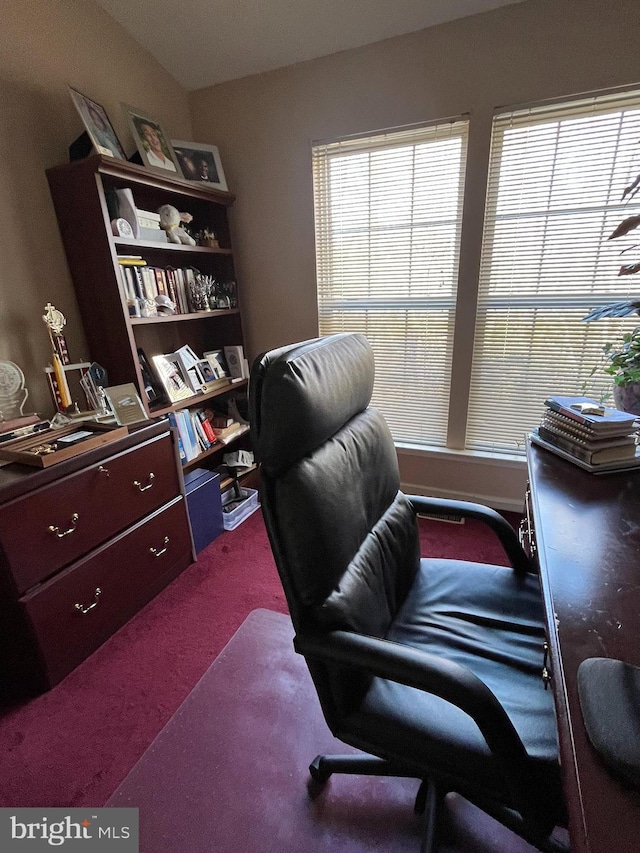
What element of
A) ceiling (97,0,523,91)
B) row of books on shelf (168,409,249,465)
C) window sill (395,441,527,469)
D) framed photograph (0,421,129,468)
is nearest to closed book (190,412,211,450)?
row of books on shelf (168,409,249,465)

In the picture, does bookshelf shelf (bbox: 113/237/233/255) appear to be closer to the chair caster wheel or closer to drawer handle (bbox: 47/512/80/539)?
drawer handle (bbox: 47/512/80/539)

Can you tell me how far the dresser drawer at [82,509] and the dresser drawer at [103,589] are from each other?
0.17 feet

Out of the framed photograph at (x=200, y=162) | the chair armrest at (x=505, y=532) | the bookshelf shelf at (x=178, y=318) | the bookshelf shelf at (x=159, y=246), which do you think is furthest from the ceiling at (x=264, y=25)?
the chair armrest at (x=505, y=532)

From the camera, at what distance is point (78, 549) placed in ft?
4.81

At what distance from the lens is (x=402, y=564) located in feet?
3.73

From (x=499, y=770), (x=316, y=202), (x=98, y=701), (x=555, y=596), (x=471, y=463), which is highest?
(x=316, y=202)

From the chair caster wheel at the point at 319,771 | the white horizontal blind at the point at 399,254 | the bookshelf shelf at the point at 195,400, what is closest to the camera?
the chair caster wheel at the point at 319,771

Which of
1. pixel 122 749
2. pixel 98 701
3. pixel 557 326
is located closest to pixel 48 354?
pixel 98 701

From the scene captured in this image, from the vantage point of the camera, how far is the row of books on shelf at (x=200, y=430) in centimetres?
213

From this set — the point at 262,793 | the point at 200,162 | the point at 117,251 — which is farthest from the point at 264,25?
the point at 262,793

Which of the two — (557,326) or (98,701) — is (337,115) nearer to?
(557,326)

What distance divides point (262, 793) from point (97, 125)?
2.42m

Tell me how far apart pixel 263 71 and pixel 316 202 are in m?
0.68
